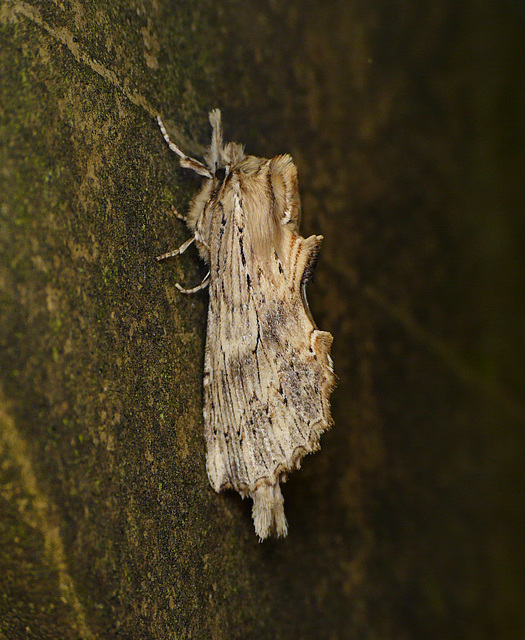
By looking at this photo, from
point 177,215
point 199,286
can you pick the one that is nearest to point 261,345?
point 199,286

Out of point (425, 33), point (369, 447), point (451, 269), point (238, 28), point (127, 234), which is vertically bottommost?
point (369, 447)

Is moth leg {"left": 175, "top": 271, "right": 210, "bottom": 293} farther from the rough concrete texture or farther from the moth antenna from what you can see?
the moth antenna

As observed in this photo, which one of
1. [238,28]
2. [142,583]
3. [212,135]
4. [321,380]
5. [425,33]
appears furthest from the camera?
[425,33]

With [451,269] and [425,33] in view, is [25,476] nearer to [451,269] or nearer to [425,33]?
[451,269]

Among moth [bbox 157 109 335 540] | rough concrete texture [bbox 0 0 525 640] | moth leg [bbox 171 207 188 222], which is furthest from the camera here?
moth leg [bbox 171 207 188 222]

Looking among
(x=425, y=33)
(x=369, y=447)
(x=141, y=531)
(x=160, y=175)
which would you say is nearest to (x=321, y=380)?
(x=141, y=531)

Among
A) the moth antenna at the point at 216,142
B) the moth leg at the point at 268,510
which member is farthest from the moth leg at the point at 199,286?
the moth leg at the point at 268,510

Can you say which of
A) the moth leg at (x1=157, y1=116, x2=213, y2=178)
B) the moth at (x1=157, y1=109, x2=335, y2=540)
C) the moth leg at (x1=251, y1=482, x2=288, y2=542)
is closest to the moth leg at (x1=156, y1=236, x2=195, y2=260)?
the moth at (x1=157, y1=109, x2=335, y2=540)
